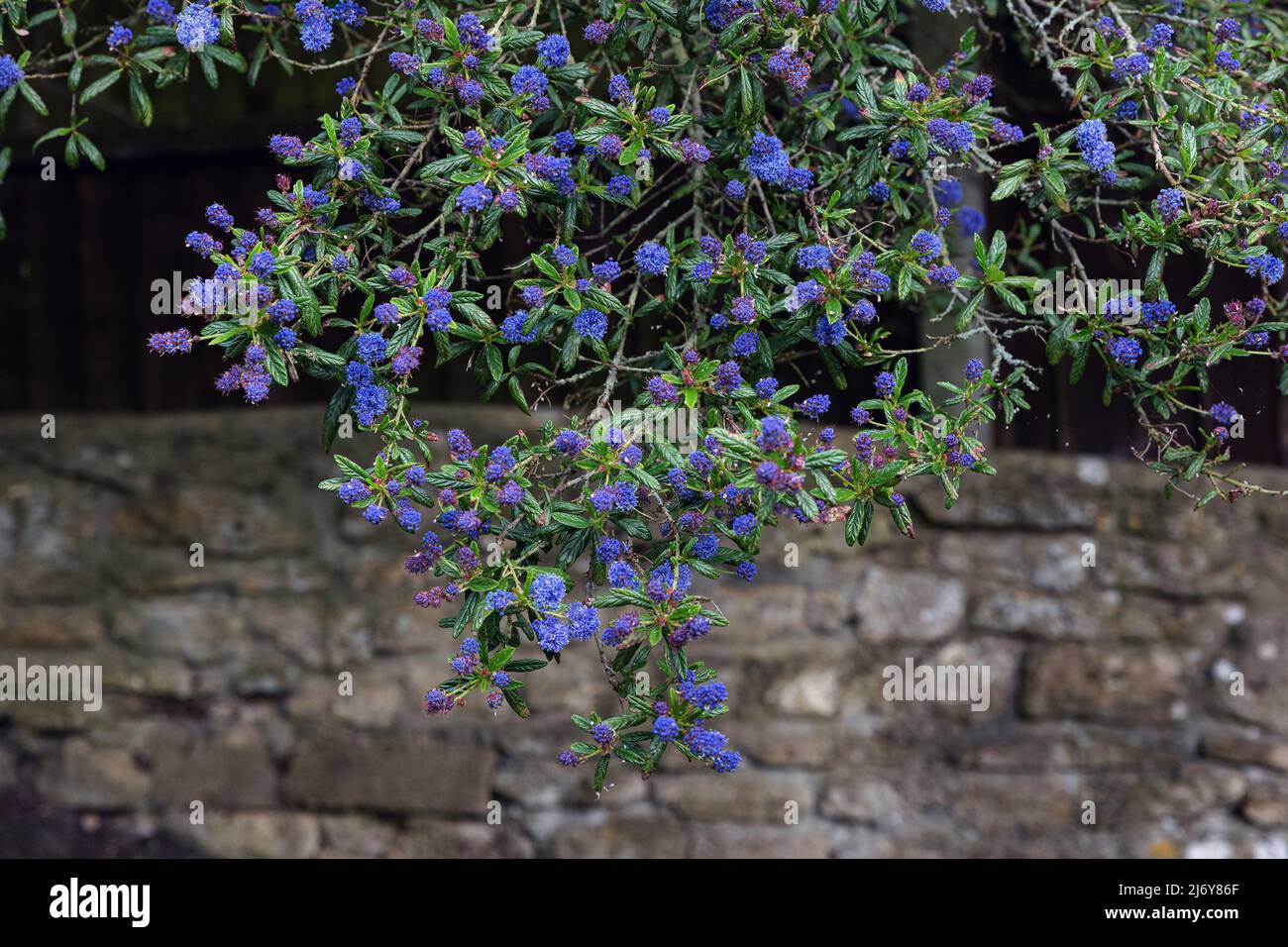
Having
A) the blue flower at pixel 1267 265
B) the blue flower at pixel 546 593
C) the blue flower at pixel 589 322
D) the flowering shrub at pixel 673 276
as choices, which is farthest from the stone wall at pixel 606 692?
the blue flower at pixel 546 593

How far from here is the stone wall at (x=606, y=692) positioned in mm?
3330

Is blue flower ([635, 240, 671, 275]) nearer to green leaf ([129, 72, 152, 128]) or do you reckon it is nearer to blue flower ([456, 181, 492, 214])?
blue flower ([456, 181, 492, 214])

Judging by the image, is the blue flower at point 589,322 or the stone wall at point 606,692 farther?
the stone wall at point 606,692

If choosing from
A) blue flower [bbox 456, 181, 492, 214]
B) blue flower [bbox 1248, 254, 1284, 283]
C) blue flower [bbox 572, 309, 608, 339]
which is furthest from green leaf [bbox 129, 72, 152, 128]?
blue flower [bbox 1248, 254, 1284, 283]

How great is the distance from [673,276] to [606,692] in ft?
5.66

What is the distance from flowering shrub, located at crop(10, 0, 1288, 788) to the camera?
172 cm

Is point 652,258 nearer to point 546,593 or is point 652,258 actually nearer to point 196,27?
point 546,593

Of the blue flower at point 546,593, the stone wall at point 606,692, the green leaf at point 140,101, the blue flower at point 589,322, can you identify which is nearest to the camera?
the blue flower at point 546,593

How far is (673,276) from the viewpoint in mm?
1944

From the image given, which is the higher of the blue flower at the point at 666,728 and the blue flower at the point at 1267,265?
the blue flower at the point at 1267,265

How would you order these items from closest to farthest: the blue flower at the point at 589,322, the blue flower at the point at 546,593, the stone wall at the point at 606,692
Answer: the blue flower at the point at 546,593
the blue flower at the point at 589,322
the stone wall at the point at 606,692

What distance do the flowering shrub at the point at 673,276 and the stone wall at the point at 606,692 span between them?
1.37 meters

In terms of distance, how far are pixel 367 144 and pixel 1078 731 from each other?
2469 mm

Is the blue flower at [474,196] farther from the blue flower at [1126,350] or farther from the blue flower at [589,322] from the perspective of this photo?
the blue flower at [1126,350]
